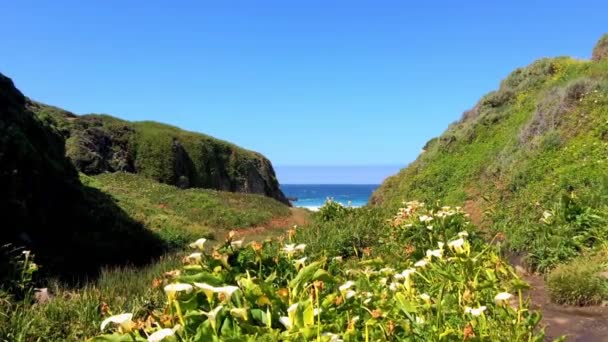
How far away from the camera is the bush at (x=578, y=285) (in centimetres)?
669

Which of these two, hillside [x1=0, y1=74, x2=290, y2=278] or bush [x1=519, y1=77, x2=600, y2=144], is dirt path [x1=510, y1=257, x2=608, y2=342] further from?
bush [x1=519, y1=77, x2=600, y2=144]

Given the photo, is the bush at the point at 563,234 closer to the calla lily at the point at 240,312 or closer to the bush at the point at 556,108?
the calla lily at the point at 240,312

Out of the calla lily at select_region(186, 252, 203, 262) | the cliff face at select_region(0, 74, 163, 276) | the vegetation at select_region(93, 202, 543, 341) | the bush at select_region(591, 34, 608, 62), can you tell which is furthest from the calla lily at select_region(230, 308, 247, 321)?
the bush at select_region(591, 34, 608, 62)

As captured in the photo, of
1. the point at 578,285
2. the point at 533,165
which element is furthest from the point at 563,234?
the point at 533,165

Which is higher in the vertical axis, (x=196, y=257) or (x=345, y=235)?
(x=196, y=257)

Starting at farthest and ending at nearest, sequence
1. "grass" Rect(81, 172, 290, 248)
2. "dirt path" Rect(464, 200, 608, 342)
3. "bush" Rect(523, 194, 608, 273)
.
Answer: "grass" Rect(81, 172, 290, 248)
"bush" Rect(523, 194, 608, 273)
"dirt path" Rect(464, 200, 608, 342)

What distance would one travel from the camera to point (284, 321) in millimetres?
3189

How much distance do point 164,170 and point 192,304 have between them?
51694 millimetres

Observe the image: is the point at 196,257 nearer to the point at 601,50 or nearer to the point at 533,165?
the point at 533,165

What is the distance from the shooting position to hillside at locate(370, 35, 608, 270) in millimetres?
9398

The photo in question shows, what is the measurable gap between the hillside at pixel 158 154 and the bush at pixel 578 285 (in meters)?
37.5

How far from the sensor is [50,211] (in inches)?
627

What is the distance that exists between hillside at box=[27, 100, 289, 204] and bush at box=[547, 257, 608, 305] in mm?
37497

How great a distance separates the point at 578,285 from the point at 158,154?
165 ft
